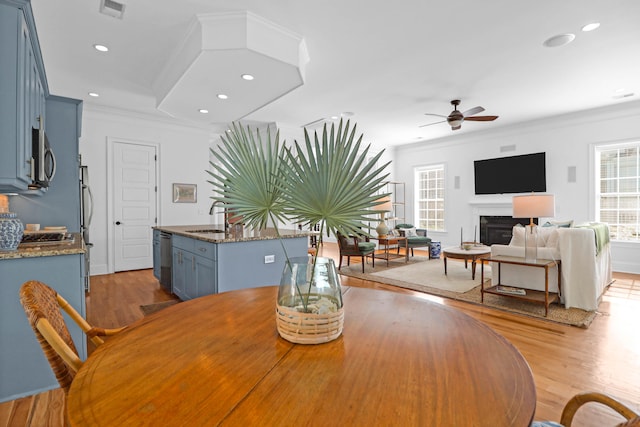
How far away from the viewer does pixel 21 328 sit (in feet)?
6.10

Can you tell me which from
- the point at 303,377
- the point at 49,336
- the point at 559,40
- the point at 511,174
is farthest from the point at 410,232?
the point at 49,336

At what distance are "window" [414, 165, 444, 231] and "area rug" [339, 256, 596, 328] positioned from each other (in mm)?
2136

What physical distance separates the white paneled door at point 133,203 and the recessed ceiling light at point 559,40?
A: 19.6ft

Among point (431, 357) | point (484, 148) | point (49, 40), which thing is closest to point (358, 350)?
point (431, 357)

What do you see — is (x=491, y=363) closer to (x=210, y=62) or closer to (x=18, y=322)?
(x=18, y=322)

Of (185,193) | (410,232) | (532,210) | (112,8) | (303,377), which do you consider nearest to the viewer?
(303,377)

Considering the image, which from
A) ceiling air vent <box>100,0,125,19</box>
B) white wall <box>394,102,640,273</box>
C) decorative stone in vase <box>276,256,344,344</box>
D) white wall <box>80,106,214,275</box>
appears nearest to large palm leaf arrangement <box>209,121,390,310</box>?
decorative stone in vase <box>276,256,344,344</box>

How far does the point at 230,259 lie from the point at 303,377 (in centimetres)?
225

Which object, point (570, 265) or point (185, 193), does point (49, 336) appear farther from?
point (185, 193)

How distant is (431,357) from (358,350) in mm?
182

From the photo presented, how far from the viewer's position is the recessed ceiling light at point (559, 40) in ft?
10.8

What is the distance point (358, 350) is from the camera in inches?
33.6

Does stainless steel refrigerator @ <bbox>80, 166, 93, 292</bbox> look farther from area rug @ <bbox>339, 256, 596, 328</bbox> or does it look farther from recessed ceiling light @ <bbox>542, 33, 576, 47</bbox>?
recessed ceiling light @ <bbox>542, 33, 576, 47</bbox>

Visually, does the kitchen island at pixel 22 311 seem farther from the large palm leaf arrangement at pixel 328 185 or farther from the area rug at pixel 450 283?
the area rug at pixel 450 283
